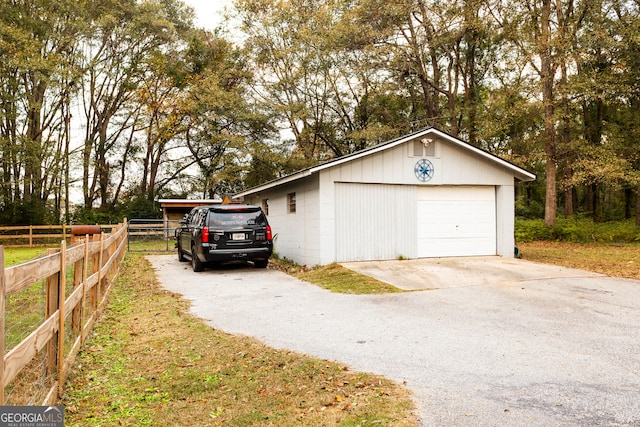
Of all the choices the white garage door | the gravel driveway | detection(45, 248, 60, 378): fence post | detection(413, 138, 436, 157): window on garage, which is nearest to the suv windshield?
the gravel driveway

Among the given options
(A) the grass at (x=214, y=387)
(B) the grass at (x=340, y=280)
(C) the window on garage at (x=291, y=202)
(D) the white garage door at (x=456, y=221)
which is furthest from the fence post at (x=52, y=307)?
(C) the window on garage at (x=291, y=202)

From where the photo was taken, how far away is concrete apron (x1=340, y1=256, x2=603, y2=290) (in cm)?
983

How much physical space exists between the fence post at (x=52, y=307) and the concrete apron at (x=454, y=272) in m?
6.68

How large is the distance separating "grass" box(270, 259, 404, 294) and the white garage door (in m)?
3.25

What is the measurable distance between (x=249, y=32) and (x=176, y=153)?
37.4 feet

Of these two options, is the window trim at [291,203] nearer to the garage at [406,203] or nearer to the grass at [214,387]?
the garage at [406,203]

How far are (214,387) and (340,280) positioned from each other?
6.43 meters

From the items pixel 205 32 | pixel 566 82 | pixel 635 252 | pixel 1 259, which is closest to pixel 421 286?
pixel 1 259

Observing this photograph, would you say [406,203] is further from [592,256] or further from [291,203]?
[592,256]

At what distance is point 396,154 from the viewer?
→ 13141mm

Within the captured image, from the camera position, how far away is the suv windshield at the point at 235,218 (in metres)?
11.8

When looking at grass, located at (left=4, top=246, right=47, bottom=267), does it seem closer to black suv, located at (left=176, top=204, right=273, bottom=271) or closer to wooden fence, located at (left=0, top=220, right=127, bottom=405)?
black suv, located at (left=176, top=204, right=273, bottom=271)

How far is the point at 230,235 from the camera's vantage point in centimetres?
1187

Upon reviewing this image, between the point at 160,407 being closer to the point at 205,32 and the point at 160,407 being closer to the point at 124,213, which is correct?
the point at 124,213
